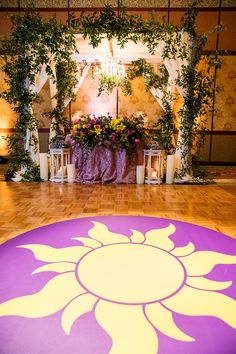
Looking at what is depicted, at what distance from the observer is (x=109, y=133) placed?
4895 millimetres

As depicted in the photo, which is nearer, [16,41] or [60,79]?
[16,41]

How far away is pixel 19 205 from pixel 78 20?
3.01m

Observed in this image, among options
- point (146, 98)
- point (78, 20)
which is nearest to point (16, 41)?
point (78, 20)

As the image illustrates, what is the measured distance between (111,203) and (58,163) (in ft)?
6.20

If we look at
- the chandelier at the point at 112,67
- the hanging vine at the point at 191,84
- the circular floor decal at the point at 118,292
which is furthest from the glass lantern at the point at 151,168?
the circular floor decal at the point at 118,292

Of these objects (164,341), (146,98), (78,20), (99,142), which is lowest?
(164,341)

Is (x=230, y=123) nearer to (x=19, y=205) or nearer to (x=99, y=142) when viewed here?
(x=99, y=142)

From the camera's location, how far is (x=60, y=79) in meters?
6.52

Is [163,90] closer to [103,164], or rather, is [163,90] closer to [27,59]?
[103,164]

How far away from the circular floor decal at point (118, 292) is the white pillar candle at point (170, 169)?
7.45 feet

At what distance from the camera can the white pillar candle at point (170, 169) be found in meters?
4.96

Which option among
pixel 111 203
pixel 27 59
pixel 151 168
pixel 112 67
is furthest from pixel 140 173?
pixel 27 59

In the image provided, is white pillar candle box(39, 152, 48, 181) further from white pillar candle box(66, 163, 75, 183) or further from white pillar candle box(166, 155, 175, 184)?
white pillar candle box(166, 155, 175, 184)

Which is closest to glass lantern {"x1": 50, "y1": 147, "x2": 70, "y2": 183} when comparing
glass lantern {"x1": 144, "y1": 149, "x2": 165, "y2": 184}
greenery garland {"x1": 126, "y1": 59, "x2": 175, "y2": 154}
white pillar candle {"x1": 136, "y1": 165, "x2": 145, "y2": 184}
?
white pillar candle {"x1": 136, "y1": 165, "x2": 145, "y2": 184}
